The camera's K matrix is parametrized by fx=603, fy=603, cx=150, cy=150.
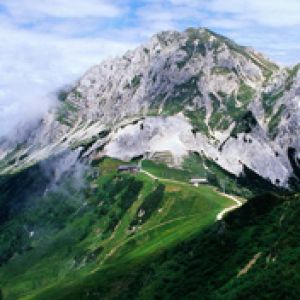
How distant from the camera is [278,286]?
13438cm

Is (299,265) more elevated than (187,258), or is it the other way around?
(299,265)

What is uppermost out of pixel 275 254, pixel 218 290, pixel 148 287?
pixel 275 254

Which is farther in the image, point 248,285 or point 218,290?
point 218,290

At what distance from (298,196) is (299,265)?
133 feet

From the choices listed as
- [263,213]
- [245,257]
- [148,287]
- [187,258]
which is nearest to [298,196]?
[263,213]

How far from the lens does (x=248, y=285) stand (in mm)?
142500

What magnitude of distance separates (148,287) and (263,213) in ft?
142

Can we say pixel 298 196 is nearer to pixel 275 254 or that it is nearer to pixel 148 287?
pixel 275 254

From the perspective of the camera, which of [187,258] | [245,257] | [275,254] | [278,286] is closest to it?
[278,286]

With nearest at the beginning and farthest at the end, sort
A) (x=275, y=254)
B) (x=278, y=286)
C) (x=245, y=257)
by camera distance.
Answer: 1. (x=278, y=286)
2. (x=275, y=254)
3. (x=245, y=257)

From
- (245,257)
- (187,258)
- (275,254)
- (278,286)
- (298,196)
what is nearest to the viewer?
(278,286)

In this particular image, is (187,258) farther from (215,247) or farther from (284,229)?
(284,229)

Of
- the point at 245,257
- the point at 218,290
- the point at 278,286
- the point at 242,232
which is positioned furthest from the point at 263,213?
the point at 278,286

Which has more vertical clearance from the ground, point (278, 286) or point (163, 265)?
point (278, 286)
